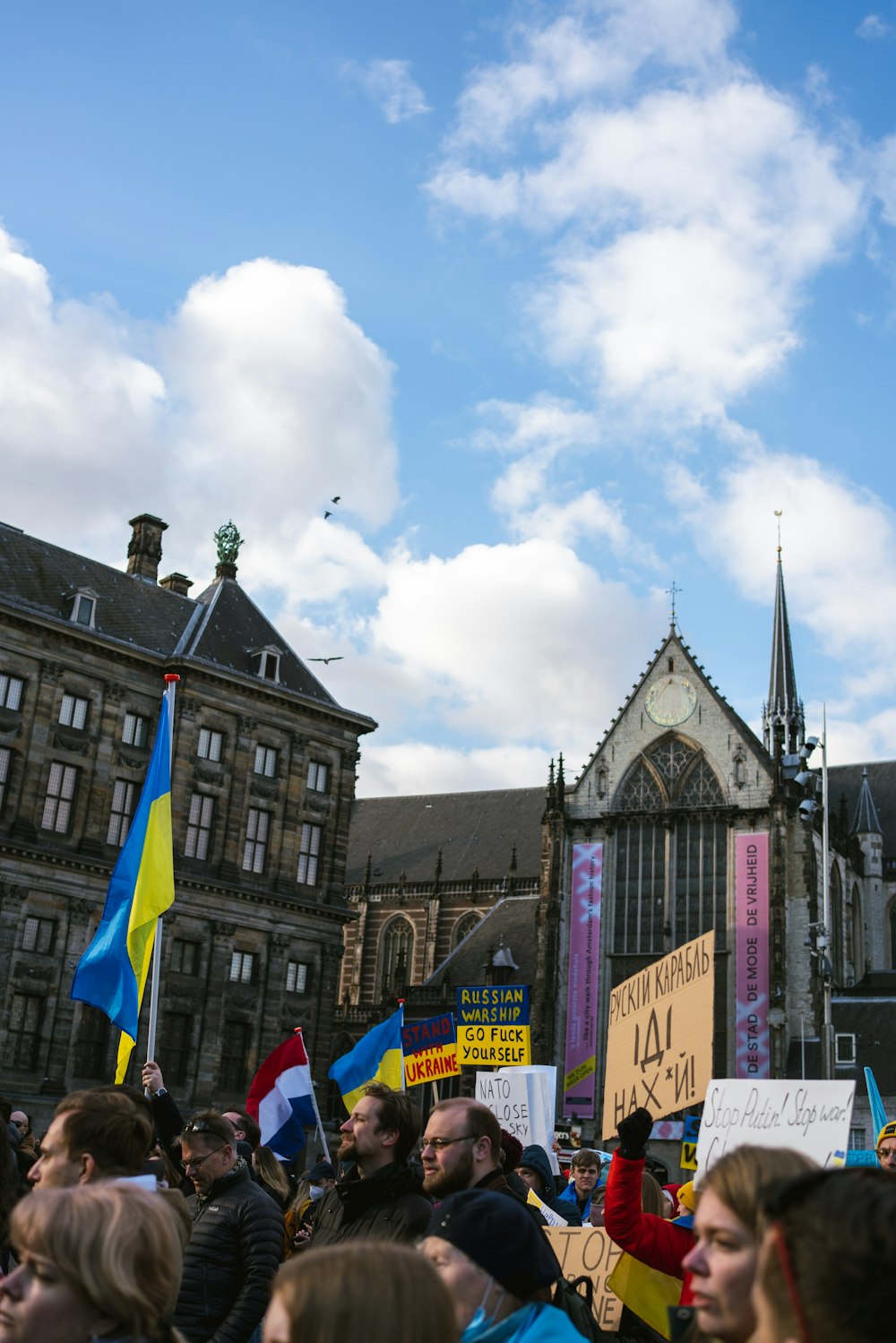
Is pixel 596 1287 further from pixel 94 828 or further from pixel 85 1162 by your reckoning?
pixel 94 828

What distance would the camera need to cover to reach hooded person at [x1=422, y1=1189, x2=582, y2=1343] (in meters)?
3.59

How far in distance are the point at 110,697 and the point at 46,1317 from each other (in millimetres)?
35111

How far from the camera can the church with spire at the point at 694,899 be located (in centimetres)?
4334

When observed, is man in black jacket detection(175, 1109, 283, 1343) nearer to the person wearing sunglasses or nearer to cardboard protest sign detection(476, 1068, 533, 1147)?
the person wearing sunglasses

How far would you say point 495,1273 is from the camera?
363 cm

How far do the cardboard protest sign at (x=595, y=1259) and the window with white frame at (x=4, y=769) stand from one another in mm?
30080

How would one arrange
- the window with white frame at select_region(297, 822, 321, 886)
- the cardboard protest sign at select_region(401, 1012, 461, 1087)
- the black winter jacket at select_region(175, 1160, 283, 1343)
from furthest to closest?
1. the window with white frame at select_region(297, 822, 321, 886)
2. the cardboard protest sign at select_region(401, 1012, 461, 1087)
3. the black winter jacket at select_region(175, 1160, 283, 1343)

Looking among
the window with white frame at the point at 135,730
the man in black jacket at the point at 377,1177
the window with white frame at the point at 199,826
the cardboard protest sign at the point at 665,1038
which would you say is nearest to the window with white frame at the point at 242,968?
the window with white frame at the point at 199,826

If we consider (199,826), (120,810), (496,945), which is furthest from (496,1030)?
(496,945)

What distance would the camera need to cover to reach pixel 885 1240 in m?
2.38

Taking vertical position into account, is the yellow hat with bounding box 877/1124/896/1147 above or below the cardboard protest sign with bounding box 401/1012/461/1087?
below

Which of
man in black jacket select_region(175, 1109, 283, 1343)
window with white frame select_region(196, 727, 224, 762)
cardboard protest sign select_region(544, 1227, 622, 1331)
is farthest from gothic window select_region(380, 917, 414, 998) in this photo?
man in black jacket select_region(175, 1109, 283, 1343)

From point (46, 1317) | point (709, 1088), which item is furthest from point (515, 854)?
point (46, 1317)

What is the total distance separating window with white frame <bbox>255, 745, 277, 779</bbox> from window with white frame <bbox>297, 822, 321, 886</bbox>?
202 centimetres
